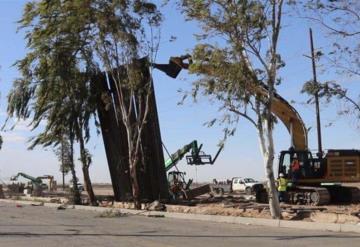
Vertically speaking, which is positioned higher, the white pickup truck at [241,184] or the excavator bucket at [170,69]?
the excavator bucket at [170,69]

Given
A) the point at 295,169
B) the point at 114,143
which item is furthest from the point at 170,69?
the point at 295,169

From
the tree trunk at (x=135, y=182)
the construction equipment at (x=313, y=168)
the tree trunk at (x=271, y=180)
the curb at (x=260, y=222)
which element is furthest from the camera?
the tree trunk at (x=135, y=182)

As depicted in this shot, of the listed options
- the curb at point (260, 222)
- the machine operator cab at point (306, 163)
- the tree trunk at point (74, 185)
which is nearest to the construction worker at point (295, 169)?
the machine operator cab at point (306, 163)

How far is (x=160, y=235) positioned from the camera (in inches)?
678

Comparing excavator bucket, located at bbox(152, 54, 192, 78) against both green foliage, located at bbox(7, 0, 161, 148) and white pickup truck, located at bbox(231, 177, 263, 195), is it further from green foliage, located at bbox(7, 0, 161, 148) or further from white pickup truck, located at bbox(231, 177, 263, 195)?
white pickup truck, located at bbox(231, 177, 263, 195)

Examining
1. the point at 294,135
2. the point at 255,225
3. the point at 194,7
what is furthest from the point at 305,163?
the point at 194,7

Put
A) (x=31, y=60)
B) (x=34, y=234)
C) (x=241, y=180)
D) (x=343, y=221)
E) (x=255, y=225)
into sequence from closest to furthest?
(x=34, y=234) < (x=343, y=221) < (x=255, y=225) < (x=31, y=60) < (x=241, y=180)

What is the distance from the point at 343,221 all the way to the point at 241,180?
45.5m

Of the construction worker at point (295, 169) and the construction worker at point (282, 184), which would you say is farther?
the construction worker at point (295, 169)

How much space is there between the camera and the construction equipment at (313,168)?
2844 centimetres

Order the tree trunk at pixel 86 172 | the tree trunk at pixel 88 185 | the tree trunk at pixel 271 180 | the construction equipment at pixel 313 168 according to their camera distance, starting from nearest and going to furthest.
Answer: the tree trunk at pixel 271 180, the construction equipment at pixel 313 168, the tree trunk at pixel 88 185, the tree trunk at pixel 86 172

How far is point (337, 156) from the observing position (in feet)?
93.1

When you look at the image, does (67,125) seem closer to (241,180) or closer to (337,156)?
(337,156)

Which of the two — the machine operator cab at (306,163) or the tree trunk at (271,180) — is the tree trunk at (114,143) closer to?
the machine operator cab at (306,163)
